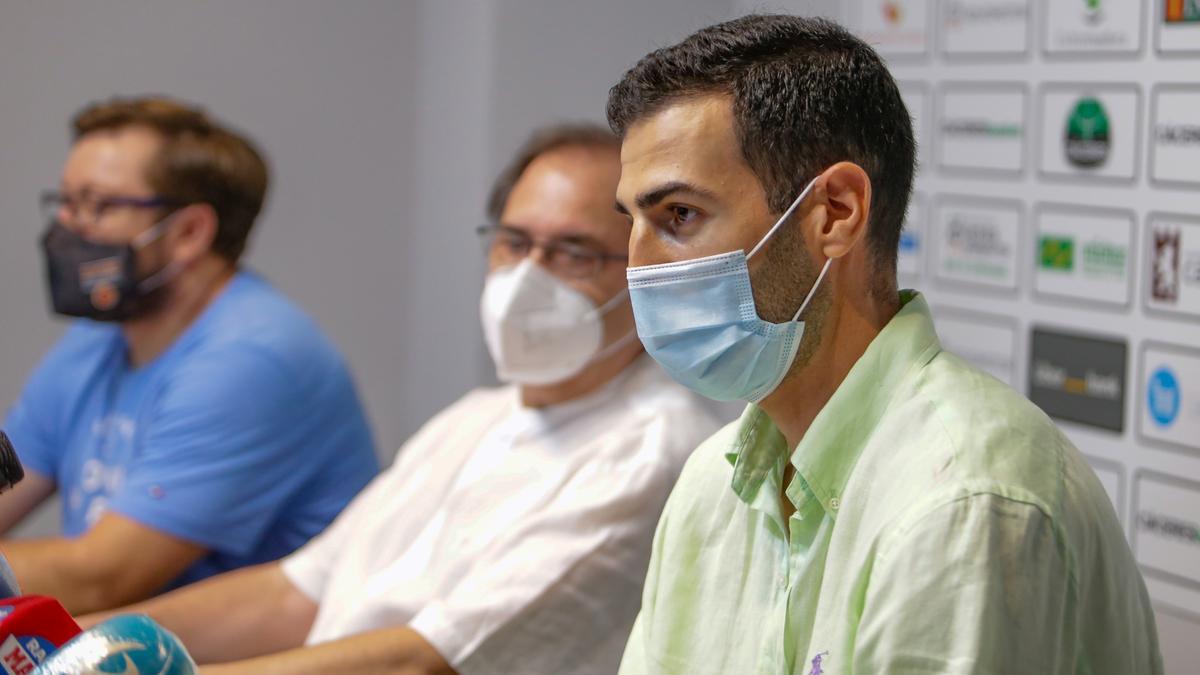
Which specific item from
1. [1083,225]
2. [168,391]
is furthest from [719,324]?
[168,391]

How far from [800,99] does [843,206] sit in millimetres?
101

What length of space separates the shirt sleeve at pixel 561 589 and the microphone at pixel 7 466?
2.05 ft

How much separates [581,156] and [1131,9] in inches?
31.6

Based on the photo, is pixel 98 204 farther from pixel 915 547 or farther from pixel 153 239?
pixel 915 547

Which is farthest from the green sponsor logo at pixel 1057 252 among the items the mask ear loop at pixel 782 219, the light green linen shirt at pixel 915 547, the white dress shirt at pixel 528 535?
the mask ear loop at pixel 782 219

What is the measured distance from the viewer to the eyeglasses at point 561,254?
6.37ft

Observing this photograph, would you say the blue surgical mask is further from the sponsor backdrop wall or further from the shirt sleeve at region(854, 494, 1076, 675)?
the sponsor backdrop wall

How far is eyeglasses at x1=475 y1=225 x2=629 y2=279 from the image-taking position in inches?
76.5

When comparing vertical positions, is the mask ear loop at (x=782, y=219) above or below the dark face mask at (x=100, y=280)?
above

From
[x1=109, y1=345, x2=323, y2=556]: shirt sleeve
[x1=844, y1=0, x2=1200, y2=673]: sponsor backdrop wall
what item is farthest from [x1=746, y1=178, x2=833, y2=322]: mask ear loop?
[x1=109, y1=345, x2=323, y2=556]: shirt sleeve

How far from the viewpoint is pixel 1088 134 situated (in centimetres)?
205

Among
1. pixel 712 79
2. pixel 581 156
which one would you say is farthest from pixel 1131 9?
pixel 712 79

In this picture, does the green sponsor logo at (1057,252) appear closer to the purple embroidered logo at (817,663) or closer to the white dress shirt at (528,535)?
the white dress shirt at (528,535)

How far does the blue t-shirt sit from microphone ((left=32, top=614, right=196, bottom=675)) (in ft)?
4.06
